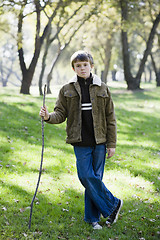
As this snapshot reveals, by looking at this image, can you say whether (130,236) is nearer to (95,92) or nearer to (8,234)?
(8,234)

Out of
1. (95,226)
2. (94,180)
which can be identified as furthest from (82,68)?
(95,226)

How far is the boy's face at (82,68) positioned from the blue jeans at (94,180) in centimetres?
96

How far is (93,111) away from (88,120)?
14cm

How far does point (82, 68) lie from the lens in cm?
384

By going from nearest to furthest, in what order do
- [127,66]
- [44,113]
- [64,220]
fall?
[44,113]
[64,220]
[127,66]

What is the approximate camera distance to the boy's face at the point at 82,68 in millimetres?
3827

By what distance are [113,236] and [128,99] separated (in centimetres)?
1717

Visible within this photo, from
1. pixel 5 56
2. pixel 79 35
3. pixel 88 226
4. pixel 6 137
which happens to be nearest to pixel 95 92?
pixel 88 226

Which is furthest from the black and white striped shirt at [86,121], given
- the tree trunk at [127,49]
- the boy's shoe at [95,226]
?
the tree trunk at [127,49]

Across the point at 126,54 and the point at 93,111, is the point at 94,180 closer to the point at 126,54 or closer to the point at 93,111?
the point at 93,111

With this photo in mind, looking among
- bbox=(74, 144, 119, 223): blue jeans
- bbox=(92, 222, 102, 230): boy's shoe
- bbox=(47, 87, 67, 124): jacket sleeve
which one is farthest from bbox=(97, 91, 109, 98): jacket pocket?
bbox=(92, 222, 102, 230): boy's shoe

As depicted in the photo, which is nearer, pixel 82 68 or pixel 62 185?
pixel 82 68

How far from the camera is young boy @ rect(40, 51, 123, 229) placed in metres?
3.87

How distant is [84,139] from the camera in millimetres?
3906
